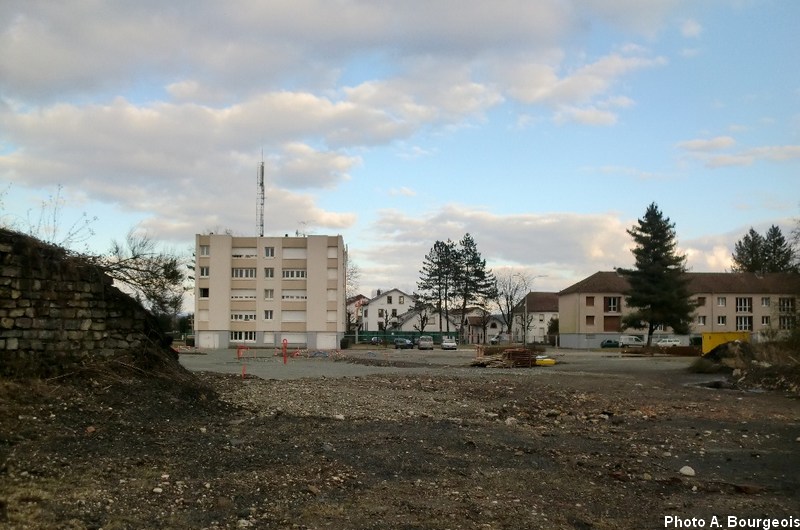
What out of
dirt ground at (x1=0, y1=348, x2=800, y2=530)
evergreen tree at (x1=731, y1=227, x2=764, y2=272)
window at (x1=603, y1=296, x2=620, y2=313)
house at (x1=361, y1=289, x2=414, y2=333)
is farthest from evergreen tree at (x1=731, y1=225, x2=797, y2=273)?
dirt ground at (x1=0, y1=348, x2=800, y2=530)

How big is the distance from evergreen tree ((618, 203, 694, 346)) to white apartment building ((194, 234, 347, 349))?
106 feet

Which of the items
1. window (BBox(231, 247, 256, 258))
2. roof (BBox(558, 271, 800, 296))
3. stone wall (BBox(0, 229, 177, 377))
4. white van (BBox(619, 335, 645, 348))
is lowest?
white van (BBox(619, 335, 645, 348))

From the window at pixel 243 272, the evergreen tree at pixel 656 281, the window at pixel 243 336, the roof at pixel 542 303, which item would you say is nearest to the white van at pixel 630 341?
the evergreen tree at pixel 656 281

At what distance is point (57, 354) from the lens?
12.4m

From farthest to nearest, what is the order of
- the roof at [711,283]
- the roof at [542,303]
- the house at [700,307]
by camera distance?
the roof at [542,303] < the roof at [711,283] < the house at [700,307]

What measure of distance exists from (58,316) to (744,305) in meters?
89.7

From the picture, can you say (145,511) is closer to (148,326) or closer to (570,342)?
(148,326)

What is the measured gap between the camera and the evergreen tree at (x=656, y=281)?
6688cm

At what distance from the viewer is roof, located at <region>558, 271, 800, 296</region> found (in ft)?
280

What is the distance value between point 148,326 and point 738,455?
11697mm

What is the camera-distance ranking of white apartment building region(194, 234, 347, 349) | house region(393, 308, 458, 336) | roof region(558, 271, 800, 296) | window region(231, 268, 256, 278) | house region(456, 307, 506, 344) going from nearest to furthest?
white apartment building region(194, 234, 347, 349) → window region(231, 268, 256, 278) → roof region(558, 271, 800, 296) → house region(393, 308, 458, 336) → house region(456, 307, 506, 344)

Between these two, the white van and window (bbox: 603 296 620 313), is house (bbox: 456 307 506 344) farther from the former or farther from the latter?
the white van

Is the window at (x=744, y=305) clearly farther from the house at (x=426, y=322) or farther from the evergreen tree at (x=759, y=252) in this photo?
the house at (x=426, y=322)

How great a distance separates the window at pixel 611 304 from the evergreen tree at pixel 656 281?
14.6 m
